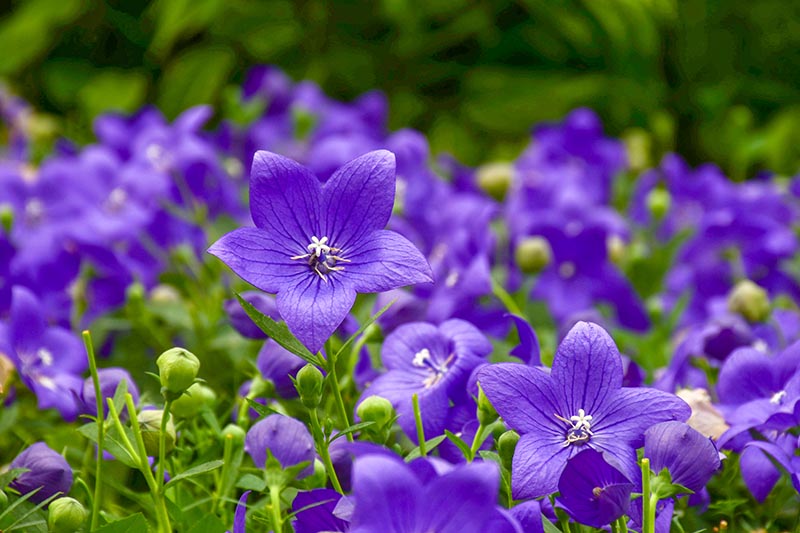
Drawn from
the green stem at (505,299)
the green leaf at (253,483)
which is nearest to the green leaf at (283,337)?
the green leaf at (253,483)

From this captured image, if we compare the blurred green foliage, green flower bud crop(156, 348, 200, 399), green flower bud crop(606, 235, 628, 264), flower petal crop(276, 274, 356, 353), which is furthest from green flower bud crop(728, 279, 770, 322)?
the blurred green foliage

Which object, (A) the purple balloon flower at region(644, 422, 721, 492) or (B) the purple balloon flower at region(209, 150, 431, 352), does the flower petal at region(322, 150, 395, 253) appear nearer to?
(B) the purple balloon flower at region(209, 150, 431, 352)

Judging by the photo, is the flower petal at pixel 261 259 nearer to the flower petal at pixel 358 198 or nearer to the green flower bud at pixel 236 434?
the flower petal at pixel 358 198

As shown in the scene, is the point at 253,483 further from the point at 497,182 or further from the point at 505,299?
the point at 497,182

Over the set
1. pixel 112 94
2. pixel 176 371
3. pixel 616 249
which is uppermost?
pixel 176 371

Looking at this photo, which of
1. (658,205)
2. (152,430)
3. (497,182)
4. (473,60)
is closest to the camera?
(152,430)

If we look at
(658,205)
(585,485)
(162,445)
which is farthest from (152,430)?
(658,205)
